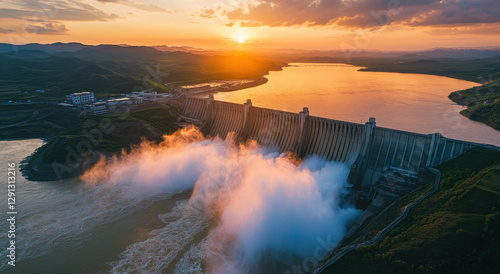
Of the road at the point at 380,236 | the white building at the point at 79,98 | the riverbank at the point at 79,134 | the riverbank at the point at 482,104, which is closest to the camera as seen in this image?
the road at the point at 380,236

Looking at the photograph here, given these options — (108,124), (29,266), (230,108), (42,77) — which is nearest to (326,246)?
(29,266)

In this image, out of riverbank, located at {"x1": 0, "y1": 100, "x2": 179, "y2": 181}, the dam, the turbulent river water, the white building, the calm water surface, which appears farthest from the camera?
the white building

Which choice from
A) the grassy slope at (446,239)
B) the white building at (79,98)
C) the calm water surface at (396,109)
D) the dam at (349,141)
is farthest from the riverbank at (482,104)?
the white building at (79,98)

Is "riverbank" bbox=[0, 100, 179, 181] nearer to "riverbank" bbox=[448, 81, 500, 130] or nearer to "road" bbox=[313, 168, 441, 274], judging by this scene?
"road" bbox=[313, 168, 441, 274]

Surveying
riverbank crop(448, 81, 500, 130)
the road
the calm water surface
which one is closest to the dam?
the road

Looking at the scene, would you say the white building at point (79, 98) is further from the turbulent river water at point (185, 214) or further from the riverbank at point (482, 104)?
the riverbank at point (482, 104)

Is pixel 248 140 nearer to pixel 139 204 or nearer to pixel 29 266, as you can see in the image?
pixel 139 204
